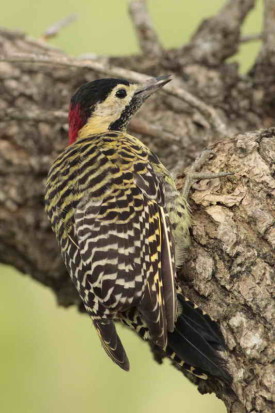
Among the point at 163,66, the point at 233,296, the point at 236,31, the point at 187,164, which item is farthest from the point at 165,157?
the point at 233,296

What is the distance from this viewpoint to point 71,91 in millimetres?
5344

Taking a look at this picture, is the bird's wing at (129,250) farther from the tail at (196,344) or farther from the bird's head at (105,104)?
the bird's head at (105,104)

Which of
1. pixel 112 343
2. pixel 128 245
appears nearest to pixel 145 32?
pixel 128 245

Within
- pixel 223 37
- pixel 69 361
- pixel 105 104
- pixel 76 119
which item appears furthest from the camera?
pixel 69 361

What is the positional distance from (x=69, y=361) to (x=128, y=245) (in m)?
2.47

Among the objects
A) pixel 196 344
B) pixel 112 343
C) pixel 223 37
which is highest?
pixel 223 37

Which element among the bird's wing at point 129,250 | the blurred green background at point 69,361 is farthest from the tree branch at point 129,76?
the blurred green background at point 69,361

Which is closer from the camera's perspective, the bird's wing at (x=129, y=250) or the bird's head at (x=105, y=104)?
the bird's wing at (x=129, y=250)

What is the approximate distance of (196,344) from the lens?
370 cm

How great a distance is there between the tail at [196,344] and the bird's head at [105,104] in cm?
128

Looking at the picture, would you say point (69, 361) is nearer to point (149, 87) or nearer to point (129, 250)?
point (149, 87)

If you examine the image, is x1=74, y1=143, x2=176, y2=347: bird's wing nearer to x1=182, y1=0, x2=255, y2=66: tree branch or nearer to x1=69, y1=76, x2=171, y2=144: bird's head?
x1=69, y1=76, x2=171, y2=144: bird's head

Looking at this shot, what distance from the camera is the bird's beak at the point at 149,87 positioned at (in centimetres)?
465

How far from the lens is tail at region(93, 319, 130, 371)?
372cm
